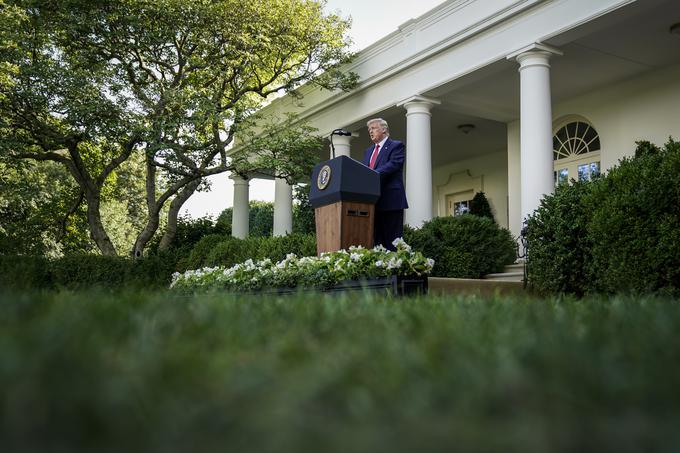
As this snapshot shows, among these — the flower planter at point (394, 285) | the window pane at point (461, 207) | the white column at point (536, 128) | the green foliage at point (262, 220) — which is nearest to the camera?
the flower planter at point (394, 285)

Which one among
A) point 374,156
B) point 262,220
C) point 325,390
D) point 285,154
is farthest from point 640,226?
point 262,220

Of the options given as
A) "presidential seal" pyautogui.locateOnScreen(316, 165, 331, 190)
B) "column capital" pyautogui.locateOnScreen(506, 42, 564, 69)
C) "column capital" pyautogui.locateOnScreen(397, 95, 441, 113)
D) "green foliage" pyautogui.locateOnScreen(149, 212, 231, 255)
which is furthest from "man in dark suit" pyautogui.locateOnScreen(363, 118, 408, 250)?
"green foliage" pyautogui.locateOnScreen(149, 212, 231, 255)

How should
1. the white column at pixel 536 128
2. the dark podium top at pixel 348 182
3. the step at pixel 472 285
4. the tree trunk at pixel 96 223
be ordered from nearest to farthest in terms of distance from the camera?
the dark podium top at pixel 348 182, the step at pixel 472 285, the white column at pixel 536 128, the tree trunk at pixel 96 223

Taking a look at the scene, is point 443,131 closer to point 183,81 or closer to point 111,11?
point 183,81

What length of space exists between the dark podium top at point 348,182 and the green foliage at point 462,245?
4.62 meters

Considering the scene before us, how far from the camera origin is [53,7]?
14602 mm

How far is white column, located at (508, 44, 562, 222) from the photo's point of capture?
10750 mm

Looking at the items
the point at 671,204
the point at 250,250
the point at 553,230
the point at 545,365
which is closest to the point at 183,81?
the point at 250,250

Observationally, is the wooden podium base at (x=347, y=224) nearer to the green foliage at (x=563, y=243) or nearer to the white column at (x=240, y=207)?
the green foliage at (x=563, y=243)

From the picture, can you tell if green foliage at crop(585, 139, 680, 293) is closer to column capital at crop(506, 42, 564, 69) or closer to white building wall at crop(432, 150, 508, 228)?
column capital at crop(506, 42, 564, 69)

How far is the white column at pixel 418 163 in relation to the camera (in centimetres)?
1351

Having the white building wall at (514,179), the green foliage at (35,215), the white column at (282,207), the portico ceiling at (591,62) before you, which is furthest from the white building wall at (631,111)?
the green foliage at (35,215)

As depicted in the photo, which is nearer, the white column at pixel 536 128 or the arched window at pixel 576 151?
the white column at pixel 536 128

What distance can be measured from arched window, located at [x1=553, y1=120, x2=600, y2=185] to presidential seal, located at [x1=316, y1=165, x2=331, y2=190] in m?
8.97
